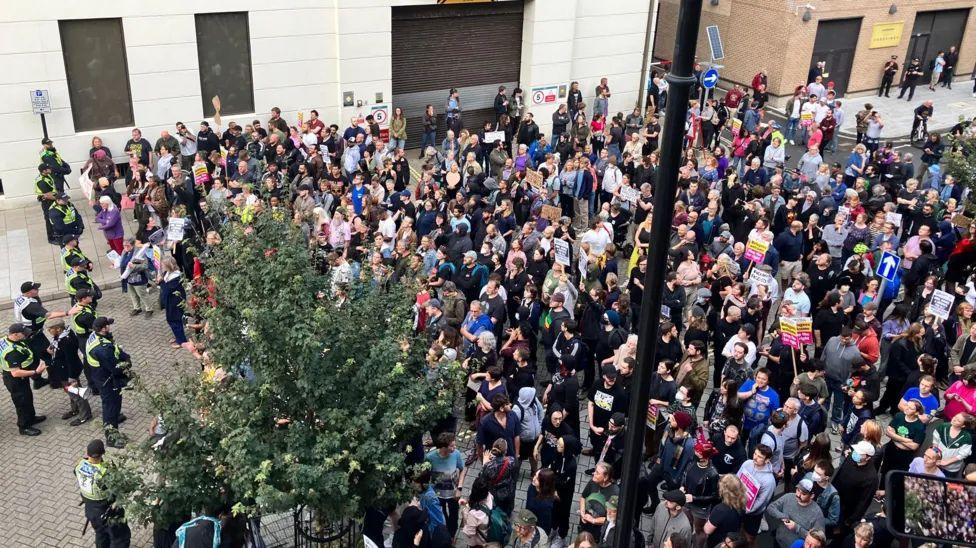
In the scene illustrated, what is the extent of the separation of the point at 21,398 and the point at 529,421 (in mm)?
6765

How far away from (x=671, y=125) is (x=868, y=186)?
554 inches

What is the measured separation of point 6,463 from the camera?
10875 mm

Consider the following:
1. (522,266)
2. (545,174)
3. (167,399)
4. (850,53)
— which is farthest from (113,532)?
(850,53)

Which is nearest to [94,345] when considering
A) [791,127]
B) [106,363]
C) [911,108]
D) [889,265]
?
[106,363]

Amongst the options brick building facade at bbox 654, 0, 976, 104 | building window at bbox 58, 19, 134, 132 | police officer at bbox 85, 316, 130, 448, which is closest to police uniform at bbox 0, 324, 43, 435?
police officer at bbox 85, 316, 130, 448

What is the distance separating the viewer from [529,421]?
975 cm

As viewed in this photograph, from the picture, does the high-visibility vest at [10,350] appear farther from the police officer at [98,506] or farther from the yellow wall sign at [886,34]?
the yellow wall sign at [886,34]

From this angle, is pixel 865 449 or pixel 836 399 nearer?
pixel 865 449

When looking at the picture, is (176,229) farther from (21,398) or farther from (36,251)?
(36,251)

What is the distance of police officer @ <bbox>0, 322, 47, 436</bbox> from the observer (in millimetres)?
10977

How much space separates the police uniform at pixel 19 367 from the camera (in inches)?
432

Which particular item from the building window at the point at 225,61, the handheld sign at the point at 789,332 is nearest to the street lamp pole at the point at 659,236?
the handheld sign at the point at 789,332

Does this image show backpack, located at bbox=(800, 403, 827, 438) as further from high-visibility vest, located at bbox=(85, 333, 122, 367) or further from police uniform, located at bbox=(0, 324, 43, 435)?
police uniform, located at bbox=(0, 324, 43, 435)

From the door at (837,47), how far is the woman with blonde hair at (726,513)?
2362 centimetres
